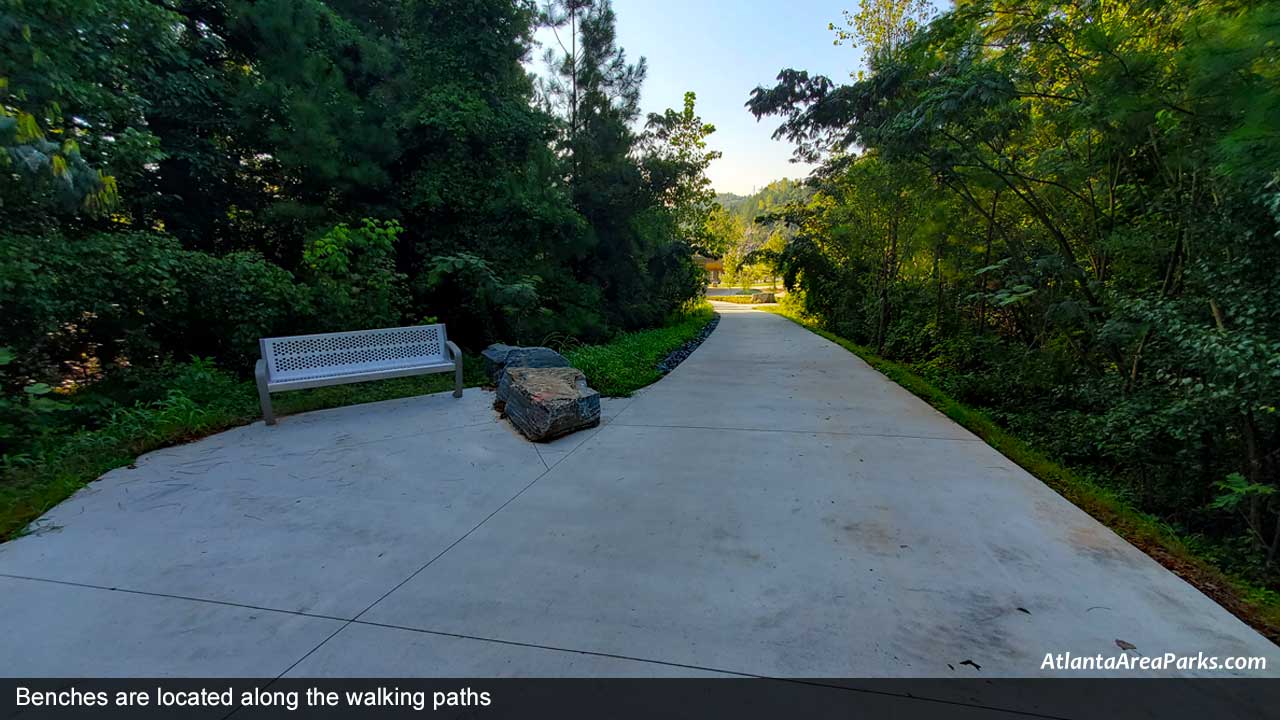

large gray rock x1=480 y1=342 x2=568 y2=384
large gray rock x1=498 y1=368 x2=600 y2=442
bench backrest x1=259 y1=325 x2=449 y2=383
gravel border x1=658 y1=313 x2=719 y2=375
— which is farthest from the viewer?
gravel border x1=658 y1=313 x2=719 y2=375

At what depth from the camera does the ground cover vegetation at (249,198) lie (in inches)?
144

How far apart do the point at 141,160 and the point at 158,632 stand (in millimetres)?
4988

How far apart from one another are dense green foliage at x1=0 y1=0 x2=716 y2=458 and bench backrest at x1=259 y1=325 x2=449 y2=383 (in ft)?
2.35

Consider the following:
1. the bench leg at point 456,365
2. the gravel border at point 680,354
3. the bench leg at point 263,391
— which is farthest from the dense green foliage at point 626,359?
the bench leg at point 263,391

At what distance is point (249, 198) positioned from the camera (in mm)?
6734

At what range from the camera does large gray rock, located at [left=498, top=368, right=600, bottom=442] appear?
403cm

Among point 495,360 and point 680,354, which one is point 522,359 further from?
point 680,354

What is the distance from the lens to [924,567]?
2213mm

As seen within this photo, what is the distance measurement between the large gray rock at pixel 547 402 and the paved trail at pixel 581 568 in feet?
0.79

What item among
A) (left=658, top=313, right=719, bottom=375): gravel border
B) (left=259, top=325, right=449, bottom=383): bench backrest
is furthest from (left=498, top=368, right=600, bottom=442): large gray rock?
(left=658, top=313, right=719, bottom=375): gravel border
